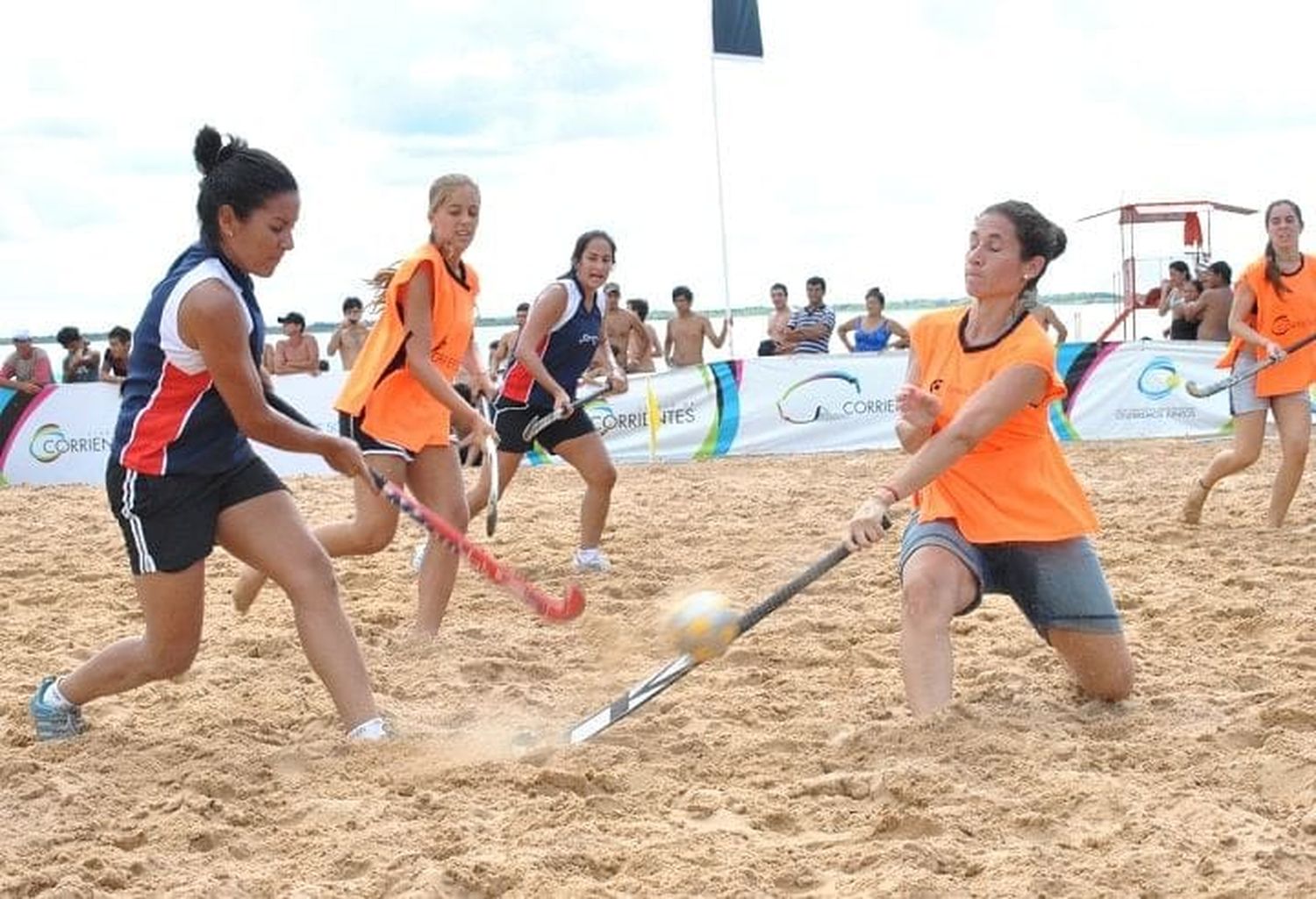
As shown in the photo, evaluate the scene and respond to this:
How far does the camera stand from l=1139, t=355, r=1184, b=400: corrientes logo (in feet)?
48.1

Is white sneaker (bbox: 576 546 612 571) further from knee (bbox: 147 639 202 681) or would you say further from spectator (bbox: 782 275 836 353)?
spectator (bbox: 782 275 836 353)

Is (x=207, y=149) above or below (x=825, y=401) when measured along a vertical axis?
above

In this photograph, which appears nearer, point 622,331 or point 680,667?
point 680,667

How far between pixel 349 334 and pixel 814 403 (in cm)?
562

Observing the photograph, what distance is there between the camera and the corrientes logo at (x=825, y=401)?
14.7m

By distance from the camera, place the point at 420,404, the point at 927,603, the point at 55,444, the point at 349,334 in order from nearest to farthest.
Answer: the point at 927,603
the point at 420,404
the point at 55,444
the point at 349,334

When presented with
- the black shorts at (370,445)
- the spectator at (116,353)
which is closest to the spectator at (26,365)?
the spectator at (116,353)

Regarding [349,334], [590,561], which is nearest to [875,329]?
[349,334]

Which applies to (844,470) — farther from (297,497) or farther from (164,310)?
(164,310)

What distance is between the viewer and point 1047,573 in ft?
14.9

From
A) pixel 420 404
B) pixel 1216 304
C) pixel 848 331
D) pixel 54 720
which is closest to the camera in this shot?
pixel 54 720

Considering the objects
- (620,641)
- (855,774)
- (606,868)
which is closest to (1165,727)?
(855,774)

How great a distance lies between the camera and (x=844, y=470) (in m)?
12.7

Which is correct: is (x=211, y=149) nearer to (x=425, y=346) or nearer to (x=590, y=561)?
(x=425, y=346)
